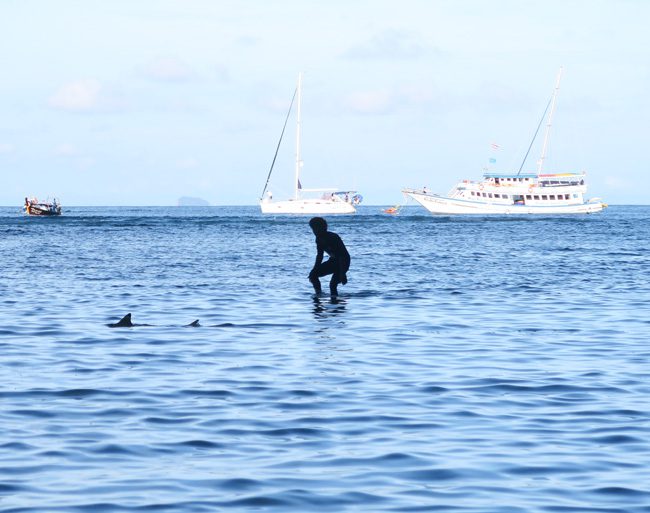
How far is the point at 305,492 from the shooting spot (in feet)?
24.2

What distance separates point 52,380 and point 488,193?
119 metres

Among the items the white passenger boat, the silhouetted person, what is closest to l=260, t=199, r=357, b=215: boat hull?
the white passenger boat

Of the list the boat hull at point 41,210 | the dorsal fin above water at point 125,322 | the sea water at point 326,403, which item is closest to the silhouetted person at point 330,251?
the sea water at point 326,403

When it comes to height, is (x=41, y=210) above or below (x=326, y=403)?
above

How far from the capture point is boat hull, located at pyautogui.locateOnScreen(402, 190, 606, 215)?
421ft

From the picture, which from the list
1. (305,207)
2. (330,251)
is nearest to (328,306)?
(330,251)

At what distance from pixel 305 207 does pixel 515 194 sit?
23541mm

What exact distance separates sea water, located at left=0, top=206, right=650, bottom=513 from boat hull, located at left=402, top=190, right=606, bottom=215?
104 metres

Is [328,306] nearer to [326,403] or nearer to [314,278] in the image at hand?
[314,278]

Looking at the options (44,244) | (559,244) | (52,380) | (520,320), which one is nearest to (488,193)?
(559,244)

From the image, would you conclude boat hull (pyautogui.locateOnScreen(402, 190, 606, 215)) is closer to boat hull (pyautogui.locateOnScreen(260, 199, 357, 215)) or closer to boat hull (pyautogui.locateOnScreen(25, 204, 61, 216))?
boat hull (pyautogui.locateOnScreen(260, 199, 357, 215))

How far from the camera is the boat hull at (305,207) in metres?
127

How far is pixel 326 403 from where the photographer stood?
1085 centimetres

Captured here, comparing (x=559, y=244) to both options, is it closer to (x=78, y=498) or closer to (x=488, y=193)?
(x=78, y=498)
